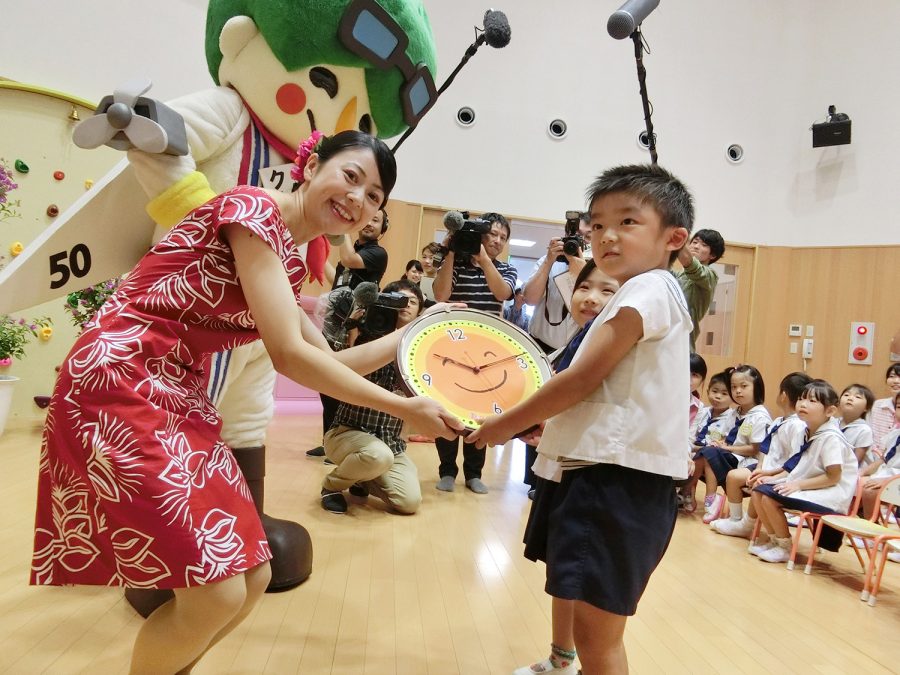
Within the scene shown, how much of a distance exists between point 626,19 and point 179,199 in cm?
164

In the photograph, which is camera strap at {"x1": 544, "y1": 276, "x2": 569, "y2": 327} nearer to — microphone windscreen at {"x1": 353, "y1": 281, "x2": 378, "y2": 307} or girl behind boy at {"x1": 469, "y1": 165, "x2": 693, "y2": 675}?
microphone windscreen at {"x1": 353, "y1": 281, "x2": 378, "y2": 307}

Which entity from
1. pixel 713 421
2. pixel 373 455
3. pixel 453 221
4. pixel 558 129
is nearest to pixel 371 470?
pixel 373 455

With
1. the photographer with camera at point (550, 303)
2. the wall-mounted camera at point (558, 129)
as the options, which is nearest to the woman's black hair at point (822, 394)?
the photographer with camera at point (550, 303)

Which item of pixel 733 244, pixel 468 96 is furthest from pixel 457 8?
pixel 733 244

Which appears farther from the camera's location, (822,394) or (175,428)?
(822,394)

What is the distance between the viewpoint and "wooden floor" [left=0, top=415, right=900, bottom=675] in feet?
5.06

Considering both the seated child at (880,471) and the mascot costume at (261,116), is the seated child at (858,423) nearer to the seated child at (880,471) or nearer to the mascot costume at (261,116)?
the seated child at (880,471)

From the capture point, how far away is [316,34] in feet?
5.63

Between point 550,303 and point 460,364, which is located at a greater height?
point 550,303

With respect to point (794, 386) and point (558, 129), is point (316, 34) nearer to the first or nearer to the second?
point (794, 386)

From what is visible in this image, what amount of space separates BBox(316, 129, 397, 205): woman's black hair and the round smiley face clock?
373mm

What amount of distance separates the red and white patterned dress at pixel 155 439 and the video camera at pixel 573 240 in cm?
193

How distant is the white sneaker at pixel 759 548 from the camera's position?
2.83 meters

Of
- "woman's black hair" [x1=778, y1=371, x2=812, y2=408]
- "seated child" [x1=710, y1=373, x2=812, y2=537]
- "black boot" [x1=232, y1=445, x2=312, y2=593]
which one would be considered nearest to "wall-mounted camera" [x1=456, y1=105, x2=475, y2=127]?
"woman's black hair" [x1=778, y1=371, x2=812, y2=408]
